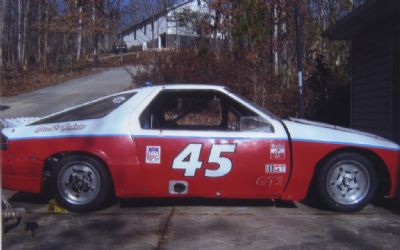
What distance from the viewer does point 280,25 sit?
16.0m

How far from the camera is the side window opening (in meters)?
6.11

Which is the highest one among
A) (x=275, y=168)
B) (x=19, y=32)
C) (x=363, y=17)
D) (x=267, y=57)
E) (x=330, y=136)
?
(x=19, y=32)

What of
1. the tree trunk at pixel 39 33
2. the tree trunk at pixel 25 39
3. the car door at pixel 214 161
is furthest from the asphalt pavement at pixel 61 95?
the car door at pixel 214 161

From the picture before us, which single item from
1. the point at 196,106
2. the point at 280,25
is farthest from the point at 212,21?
the point at 196,106

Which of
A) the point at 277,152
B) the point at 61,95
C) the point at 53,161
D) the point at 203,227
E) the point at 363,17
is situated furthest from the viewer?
the point at 61,95

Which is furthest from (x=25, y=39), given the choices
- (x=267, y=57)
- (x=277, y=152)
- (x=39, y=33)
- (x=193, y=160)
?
(x=277, y=152)

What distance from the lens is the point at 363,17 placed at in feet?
29.4

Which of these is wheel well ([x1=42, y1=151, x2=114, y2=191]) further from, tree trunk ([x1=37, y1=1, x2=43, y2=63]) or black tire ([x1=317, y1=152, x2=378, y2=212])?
tree trunk ([x1=37, y1=1, x2=43, y2=63])

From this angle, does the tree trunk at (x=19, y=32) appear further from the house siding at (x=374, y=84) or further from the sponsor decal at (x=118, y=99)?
the sponsor decal at (x=118, y=99)

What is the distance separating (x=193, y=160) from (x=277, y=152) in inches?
36.1

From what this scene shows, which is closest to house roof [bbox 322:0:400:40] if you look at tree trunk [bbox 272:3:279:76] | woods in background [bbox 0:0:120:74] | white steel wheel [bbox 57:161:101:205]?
tree trunk [bbox 272:3:279:76]

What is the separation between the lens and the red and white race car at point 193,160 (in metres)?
5.71

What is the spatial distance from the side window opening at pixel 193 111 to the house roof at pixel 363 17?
321cm

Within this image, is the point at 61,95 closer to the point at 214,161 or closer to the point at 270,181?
the point at 214,161
